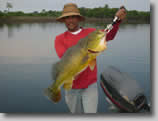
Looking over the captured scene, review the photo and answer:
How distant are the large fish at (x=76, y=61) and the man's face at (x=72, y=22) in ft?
0.59

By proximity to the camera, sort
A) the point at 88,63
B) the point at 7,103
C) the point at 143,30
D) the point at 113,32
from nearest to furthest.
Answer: the point at 88,63, the point at 113,32, the point at 143,30, the point at 7,103

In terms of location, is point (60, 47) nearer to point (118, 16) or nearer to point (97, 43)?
point (97, 43)

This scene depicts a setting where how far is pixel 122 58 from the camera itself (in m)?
2.17

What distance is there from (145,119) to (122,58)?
30.0 inches

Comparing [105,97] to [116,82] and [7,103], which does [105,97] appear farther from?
[7,103]

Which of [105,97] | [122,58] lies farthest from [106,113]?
[122,58]


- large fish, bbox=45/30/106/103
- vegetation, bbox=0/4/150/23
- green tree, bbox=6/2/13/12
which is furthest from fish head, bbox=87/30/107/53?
green tree, bbox=6/2/13/12

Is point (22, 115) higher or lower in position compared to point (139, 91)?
lower

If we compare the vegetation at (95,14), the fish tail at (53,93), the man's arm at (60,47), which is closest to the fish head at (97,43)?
the man's arm at (60,47)

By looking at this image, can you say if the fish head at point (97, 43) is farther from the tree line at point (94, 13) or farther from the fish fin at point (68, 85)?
the tree line at point (94, 13)

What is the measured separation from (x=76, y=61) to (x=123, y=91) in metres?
0.79

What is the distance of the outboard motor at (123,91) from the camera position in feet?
5.82

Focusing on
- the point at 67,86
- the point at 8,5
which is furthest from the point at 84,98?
the point at 8,5

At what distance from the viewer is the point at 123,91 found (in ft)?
6.05
